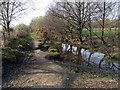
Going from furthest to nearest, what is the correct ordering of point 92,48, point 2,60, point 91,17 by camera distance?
point 92,48 → point 91,17 → point 2,60

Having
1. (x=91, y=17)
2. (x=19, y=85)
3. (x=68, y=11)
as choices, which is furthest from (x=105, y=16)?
(x=19, y=85)

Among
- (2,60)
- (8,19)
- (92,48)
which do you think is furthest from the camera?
(8,19)

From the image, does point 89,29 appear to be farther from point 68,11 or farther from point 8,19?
point 8,19

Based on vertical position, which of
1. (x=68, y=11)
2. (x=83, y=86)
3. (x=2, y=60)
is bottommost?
Result: (x=83, y=86)

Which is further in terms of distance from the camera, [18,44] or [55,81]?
[18,44]

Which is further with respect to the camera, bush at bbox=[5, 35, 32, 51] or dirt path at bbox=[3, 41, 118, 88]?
bush at bbox=[5, 35, 32, 51]

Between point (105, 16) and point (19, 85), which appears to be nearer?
point (19, 85)

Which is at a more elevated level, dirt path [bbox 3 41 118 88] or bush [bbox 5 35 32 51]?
bush [bbox 5 35 32 51]

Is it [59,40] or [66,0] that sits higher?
[66,0]

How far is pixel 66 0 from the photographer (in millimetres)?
4164

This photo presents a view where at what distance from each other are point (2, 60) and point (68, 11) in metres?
1.94

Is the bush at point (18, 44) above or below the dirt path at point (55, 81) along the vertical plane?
above

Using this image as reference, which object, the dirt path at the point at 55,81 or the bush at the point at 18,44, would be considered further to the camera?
the bush at the point at 18,44

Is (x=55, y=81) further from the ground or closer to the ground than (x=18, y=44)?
closer to the ground
